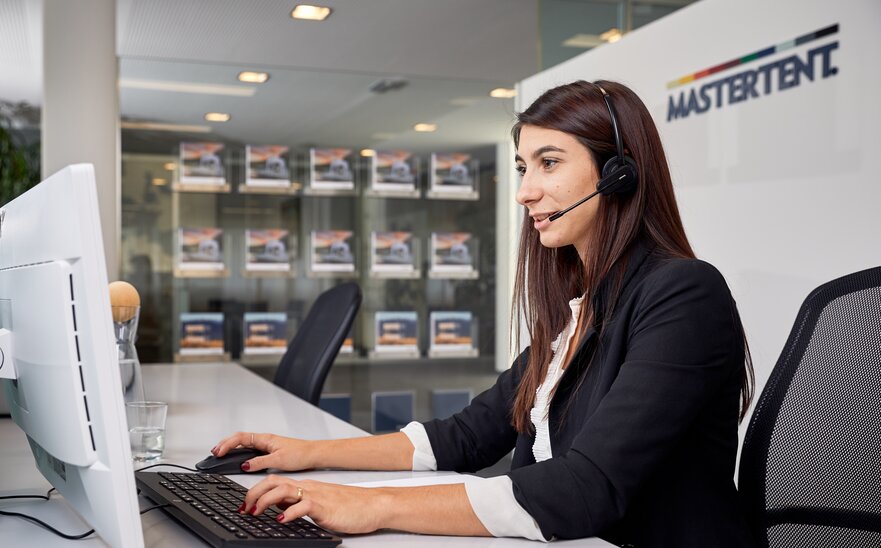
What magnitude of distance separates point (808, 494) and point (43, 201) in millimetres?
1290

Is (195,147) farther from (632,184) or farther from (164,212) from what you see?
(632,184)

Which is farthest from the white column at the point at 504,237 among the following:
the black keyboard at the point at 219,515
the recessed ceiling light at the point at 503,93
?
the black keyboard at the point at 219,515

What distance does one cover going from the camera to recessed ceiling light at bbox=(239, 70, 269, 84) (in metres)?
4.62

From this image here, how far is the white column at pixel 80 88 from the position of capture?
11.0ft

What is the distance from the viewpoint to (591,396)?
137cm

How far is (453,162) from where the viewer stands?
4992 mm

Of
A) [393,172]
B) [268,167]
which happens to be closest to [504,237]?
[393,172]

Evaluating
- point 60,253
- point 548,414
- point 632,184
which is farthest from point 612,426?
point 60,253

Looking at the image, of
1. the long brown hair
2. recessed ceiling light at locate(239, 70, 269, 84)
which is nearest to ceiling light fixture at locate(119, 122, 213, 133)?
recessed ceiling light at locate(239, 70, 269, 84)

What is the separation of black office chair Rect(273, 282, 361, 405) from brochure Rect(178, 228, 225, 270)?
5.58ft

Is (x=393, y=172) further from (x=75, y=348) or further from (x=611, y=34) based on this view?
(x=75, y=348)

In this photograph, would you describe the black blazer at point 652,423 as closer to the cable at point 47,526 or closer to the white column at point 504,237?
the cable at point 47,526

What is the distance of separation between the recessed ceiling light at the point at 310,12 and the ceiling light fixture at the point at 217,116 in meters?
→ 0.74

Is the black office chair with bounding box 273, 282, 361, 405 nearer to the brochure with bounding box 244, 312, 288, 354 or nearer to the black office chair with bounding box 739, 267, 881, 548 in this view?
the black office chair with bounding box 739, 267, 881, 548
